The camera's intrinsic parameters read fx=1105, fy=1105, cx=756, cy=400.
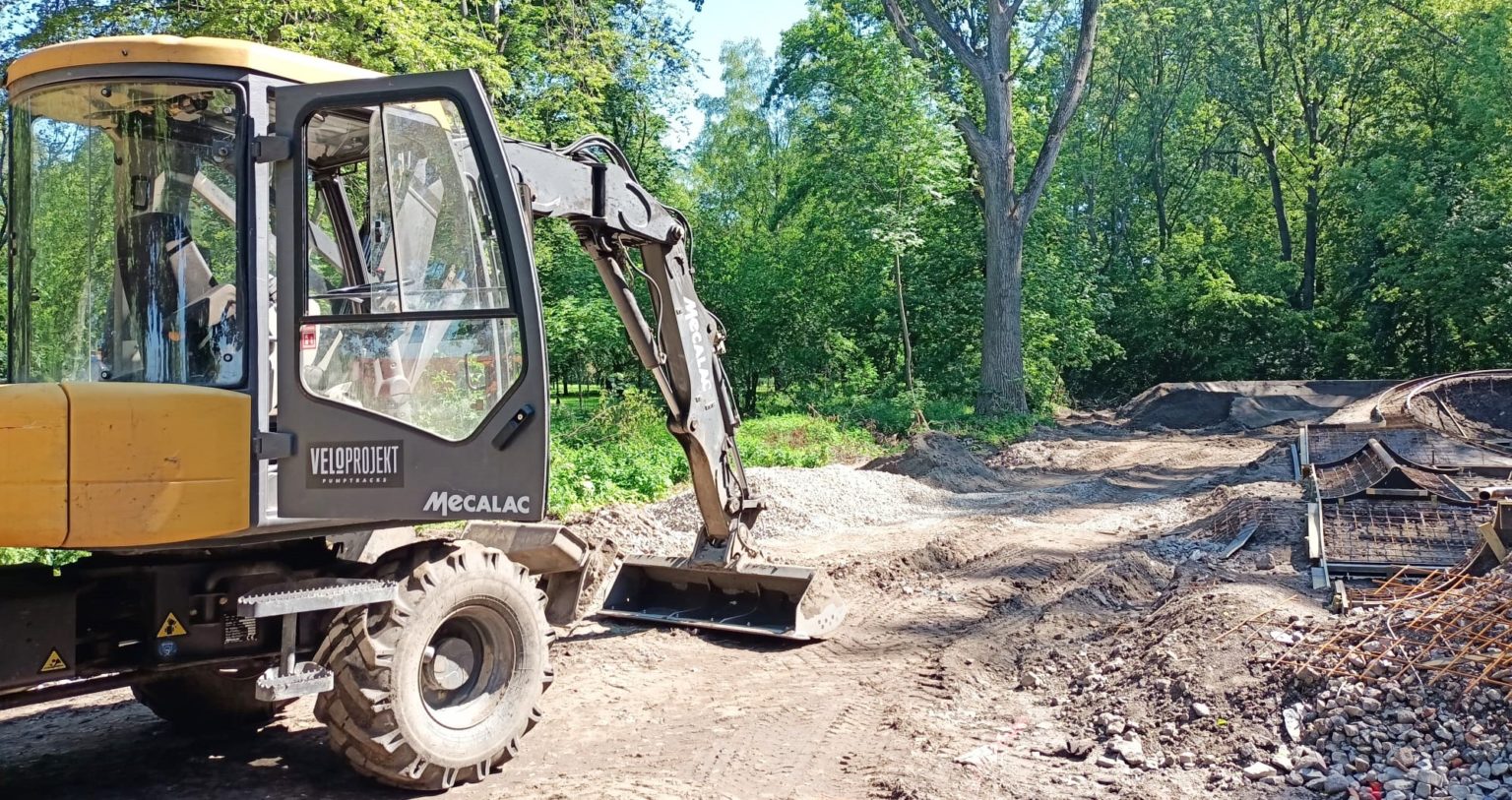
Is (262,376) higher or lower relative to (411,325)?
lower

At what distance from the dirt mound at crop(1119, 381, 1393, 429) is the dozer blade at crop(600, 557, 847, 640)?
1693 centimetres

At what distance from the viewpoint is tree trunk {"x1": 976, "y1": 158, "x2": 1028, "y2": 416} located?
74.2ft

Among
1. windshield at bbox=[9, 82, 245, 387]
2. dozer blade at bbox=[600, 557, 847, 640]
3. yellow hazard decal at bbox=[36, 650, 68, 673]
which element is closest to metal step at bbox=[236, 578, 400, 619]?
yellow hazard decal at bbox=[36, 650, 68, 673]

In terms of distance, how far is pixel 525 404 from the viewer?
14.5 ft

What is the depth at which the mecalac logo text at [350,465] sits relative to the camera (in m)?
4.29

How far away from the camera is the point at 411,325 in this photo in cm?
440

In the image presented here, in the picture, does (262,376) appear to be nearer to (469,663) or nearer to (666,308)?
(469,663)

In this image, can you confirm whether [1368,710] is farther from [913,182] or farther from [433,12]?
[913,182]

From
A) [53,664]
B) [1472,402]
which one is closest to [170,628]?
[53,664]

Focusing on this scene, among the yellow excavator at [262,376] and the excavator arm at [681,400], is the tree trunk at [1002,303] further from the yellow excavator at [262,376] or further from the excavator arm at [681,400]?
the yellow excavator at [262,376]

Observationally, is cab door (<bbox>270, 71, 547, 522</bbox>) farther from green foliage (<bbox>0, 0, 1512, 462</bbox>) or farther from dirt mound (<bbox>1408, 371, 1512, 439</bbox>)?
dirt mound (<bbox>1408, 371, 1512, 439</bbox>)

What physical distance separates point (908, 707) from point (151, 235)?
Result: 433cm

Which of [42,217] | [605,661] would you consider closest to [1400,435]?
[605,661]

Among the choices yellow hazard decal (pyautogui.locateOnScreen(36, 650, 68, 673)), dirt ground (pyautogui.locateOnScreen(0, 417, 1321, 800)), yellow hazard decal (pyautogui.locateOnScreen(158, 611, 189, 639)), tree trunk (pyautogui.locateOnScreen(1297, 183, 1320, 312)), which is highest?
tree trunk (pyautogui.locateOnScreen(1297, 183, 1320, 312))
